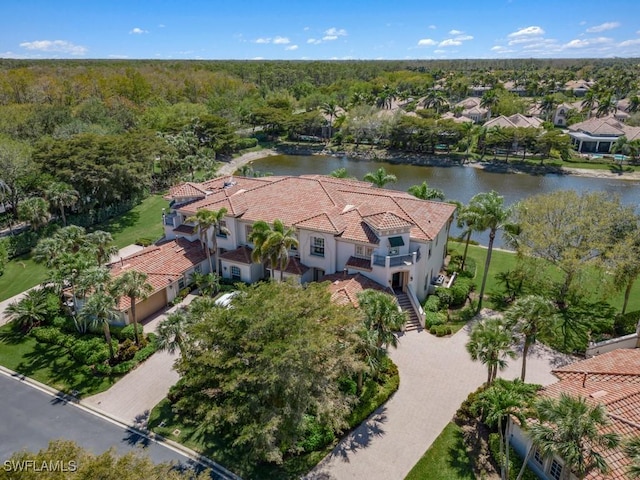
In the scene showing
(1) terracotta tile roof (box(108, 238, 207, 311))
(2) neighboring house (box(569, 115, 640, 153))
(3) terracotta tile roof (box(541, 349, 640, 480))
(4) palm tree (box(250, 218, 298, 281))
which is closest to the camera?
(3) terracotta tile roof (box(541, 349, 640, 480))

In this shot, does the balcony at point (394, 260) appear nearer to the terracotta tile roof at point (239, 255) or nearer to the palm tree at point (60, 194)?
the terracotta tile roof at point (239, 255)

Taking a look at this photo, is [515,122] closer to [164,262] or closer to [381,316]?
[164,262]

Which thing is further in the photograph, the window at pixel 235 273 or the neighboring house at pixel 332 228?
the window at pixel 235 273

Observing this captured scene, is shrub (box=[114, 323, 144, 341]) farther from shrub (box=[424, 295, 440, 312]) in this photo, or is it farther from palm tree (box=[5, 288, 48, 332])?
shrub (box=[424, 295, 440, 312])

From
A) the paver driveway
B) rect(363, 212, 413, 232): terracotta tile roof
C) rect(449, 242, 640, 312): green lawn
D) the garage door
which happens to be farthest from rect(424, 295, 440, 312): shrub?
the garage door

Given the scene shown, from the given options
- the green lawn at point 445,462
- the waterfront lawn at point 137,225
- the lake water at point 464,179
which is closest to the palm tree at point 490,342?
the green lawn at point 445,462

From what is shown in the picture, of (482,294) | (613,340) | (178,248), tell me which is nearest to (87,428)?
(178,248)
